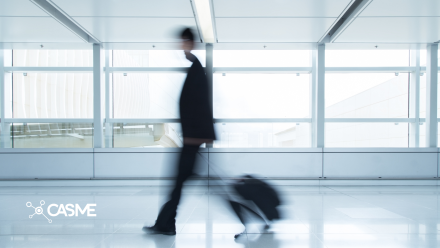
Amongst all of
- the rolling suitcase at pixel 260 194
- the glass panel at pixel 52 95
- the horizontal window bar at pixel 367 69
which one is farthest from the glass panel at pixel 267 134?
the rolling suitcase at pixel 260 194

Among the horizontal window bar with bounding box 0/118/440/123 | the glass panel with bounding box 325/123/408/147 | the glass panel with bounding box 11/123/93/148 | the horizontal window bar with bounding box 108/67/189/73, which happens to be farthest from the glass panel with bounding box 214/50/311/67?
the glass panel with bounding box 11/123/93/148

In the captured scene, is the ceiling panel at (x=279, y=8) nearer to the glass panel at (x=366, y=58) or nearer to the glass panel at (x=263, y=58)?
the glass panel at (x=263, y=58)

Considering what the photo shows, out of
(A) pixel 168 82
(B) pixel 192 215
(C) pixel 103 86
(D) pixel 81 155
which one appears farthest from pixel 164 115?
(B) pixel 192 215

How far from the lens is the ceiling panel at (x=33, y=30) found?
515cm

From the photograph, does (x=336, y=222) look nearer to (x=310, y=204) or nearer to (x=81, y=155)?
(x=310, y=204)

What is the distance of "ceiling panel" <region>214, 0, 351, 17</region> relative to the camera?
4.56m

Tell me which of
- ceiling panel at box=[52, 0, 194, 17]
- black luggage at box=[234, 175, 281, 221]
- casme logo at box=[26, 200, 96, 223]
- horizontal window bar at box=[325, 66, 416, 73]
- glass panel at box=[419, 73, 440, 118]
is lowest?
casme logo at box=[26, 200, 96, 223]

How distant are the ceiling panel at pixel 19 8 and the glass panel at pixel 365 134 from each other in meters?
6.38

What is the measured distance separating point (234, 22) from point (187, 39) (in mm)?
3295

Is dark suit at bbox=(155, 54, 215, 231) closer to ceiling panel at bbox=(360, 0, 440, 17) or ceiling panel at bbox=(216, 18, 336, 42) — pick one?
ceiling panel at bbox=(216, 18, 336, 42)

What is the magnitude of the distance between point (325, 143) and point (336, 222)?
3.81 metres

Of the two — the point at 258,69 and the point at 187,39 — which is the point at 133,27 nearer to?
the point at 258,69

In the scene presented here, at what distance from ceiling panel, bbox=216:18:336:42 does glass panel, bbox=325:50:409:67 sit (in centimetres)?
87

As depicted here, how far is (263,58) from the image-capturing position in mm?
6738
